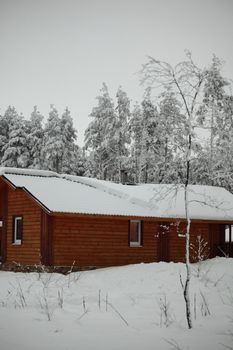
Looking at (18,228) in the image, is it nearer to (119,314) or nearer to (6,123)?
(119,314)

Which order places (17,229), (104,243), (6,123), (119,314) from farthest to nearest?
(6,123) < (17,229) < (104,243) < (119,314)

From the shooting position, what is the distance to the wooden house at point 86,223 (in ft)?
62.2

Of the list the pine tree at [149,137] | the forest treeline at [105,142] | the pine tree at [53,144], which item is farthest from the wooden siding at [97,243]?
the pine tree at [53,144]

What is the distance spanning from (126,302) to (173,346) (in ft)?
15.2

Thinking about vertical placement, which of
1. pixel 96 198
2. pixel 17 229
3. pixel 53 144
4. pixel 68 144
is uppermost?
pixel 68 144

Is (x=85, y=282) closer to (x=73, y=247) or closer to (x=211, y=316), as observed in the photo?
(x=73, y=247)

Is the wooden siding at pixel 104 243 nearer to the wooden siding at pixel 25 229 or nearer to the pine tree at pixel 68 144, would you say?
the wooden siding at pixel 25 229

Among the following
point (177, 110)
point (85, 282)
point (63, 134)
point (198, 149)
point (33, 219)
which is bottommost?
point (85, 282)

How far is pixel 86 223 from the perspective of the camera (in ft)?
65.2

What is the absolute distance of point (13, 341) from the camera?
827 cm

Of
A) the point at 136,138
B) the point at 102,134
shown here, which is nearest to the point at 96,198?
the point at 136,138

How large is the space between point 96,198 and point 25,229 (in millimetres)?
3588

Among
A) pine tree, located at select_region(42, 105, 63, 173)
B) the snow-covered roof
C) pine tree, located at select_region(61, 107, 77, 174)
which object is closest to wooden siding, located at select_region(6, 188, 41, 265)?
the snow-covered roof

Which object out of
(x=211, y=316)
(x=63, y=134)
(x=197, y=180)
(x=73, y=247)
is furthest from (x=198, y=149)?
(x=63, y=134)
